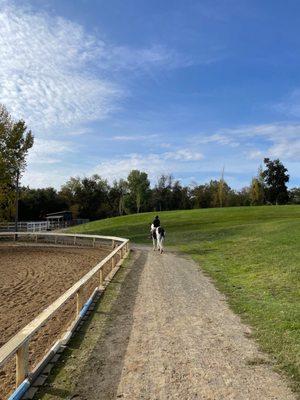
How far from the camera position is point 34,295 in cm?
1412

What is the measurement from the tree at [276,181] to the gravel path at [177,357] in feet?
309

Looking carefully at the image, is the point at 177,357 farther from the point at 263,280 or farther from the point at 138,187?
the point at 138,187

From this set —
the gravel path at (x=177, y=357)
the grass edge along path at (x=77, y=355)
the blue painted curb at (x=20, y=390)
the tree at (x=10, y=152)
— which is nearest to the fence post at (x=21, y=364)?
the blue painted curb at (x=20, y=390)

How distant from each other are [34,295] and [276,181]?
312ft

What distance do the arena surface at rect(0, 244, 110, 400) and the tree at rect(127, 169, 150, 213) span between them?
102 m

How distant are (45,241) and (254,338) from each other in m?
37.0

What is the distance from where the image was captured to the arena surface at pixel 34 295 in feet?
28.2

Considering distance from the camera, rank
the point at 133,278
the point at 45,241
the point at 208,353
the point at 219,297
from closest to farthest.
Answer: the point at 208,353 < the point at 219,297 < the point at 133,278 < the point at 45,241

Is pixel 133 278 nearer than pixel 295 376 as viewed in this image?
No

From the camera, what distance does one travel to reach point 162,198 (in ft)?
426

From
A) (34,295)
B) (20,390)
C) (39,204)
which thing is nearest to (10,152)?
(34,295)

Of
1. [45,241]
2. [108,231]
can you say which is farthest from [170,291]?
[108,231]

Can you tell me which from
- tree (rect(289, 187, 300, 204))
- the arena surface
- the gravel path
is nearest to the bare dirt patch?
the gravel path

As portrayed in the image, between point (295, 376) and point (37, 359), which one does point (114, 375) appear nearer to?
point (37, 359)
